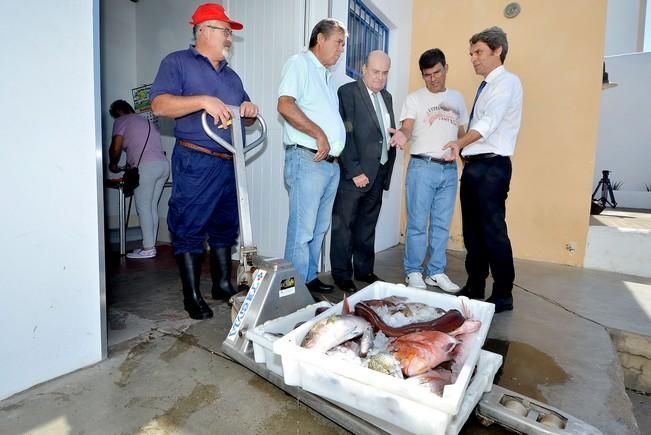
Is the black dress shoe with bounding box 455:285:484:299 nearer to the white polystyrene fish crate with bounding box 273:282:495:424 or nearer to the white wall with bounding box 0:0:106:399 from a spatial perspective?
the white polystyrene fish crate with bounding box 273:282:495:424

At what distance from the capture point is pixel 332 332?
1270mm

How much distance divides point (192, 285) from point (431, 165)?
1841mm

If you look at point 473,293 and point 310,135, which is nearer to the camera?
point 310,135

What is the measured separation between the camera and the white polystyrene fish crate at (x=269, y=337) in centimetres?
141

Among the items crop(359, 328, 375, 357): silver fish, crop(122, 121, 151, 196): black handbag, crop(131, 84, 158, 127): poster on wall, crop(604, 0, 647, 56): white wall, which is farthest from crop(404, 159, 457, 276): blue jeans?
crop(604, 0, 647, 56): white wall

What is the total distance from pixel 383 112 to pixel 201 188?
4.83 ft

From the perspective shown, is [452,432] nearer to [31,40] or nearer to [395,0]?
[31,40]

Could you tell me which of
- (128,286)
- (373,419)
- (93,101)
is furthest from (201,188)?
(373,419)

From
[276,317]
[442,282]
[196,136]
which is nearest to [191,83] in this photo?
[196,136]

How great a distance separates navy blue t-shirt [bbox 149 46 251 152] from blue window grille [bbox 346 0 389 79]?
5.23 feet

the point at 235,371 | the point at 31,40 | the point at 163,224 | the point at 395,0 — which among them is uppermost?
the point at 395,0

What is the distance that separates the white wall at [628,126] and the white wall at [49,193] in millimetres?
9859

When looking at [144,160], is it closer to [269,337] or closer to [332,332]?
[269,337]

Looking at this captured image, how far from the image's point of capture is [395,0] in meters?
3.96
